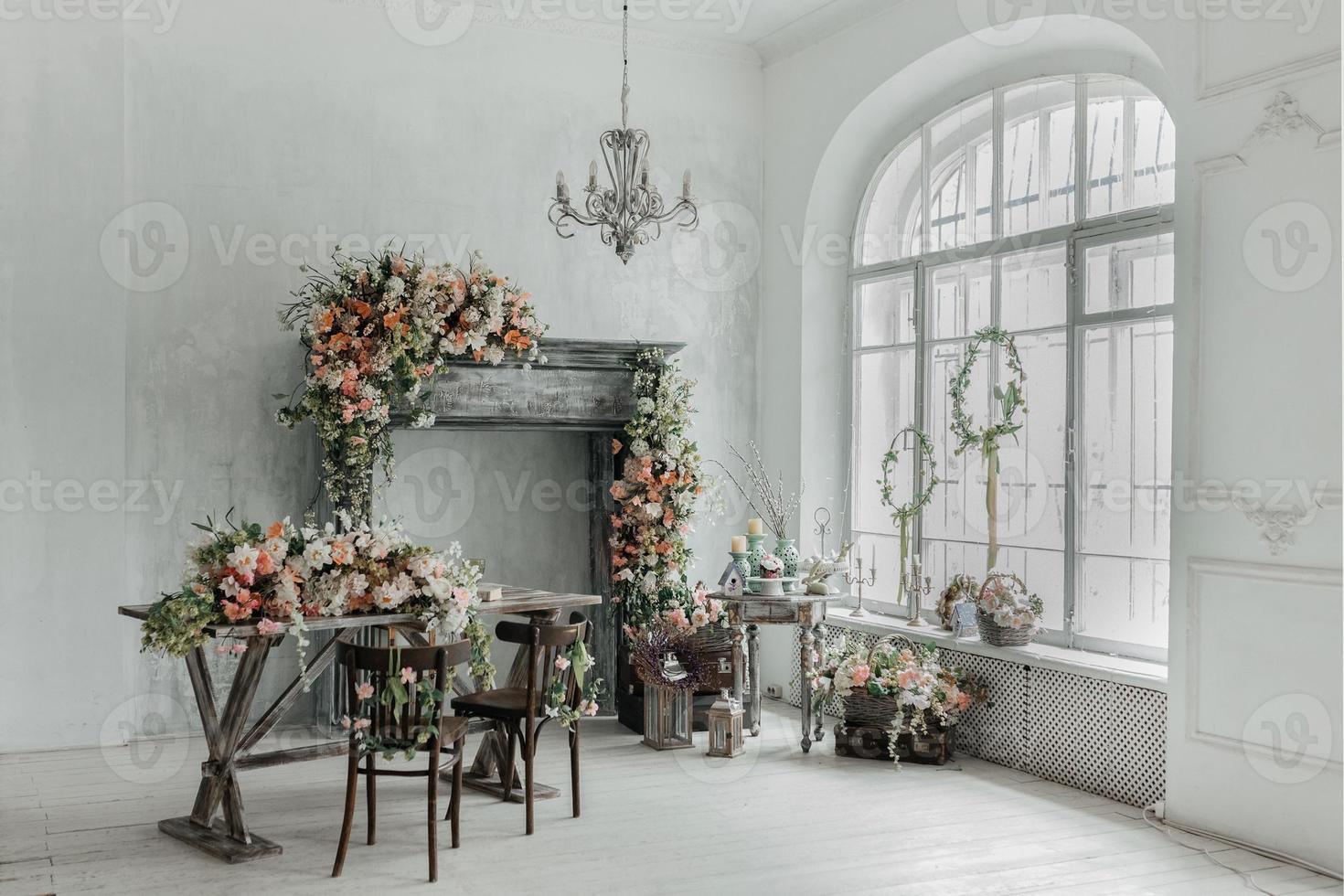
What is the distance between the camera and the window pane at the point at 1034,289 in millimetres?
6574

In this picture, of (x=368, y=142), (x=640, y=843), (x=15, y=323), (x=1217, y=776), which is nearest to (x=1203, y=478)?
(x=1217, y=776)

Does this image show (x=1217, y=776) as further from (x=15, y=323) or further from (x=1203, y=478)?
(x=15, y=323)

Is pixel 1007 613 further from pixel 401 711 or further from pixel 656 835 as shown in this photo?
pixel 401 711

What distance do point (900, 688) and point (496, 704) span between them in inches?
93.3

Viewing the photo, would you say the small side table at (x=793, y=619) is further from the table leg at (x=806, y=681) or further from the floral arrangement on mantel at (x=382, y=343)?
the floral arrangement on mantel at (x=382, y=343)

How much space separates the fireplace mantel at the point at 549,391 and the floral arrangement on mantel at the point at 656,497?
13cm

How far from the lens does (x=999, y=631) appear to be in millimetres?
6426

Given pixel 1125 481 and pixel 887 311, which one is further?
pixel 887 311

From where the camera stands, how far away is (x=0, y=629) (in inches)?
259

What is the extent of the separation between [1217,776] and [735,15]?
5.42 meters

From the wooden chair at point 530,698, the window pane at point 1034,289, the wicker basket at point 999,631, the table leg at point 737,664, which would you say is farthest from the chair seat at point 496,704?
the window pane at point 1034,289

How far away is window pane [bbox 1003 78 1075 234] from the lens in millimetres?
6609

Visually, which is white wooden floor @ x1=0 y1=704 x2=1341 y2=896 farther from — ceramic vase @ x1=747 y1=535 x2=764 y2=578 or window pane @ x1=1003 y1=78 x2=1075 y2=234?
window pane @ x1=1003 y1=78 x2=1075 y2=234

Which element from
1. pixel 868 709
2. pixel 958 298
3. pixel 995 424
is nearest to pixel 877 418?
pixel 958 298
